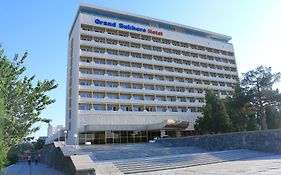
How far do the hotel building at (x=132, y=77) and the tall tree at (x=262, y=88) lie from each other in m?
13.0

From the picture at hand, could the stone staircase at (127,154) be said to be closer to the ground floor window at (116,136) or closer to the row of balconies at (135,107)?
the ground floor window at (116,136)

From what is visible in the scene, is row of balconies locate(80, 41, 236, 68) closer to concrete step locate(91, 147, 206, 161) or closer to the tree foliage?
the tree foliage

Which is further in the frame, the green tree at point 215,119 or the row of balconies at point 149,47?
the row of balconies at point 149,47

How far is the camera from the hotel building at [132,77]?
43.7m

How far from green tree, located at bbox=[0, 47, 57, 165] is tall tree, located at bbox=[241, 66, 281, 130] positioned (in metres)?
30.5

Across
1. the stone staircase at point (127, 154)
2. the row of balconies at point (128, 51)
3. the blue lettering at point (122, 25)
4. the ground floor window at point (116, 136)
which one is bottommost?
the stone staircase at point (127, 154)

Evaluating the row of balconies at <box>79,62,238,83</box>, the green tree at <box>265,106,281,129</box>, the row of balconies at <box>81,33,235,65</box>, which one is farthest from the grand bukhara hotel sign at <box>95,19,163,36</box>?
the green tree at <box>265,106,281,129</box>

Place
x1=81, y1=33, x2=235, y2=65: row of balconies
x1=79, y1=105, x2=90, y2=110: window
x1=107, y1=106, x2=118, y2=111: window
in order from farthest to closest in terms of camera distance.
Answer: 1. x1=81, y1=33, x2=235, y2=65: row of balconies
2. x1=107, y1=106, x2=118, y2=111: window
3. x1=79, y1=105, x2=90, y2=110: window

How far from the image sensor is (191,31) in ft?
205

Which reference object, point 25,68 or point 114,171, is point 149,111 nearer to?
point 114,171

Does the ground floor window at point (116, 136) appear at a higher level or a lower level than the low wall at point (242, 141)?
higher

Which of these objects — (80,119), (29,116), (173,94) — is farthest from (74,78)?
(29,116)

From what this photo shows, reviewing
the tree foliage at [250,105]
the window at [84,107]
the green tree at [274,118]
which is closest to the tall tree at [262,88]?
the tree foliage at [250,105]

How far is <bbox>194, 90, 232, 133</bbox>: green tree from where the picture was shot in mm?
40050
